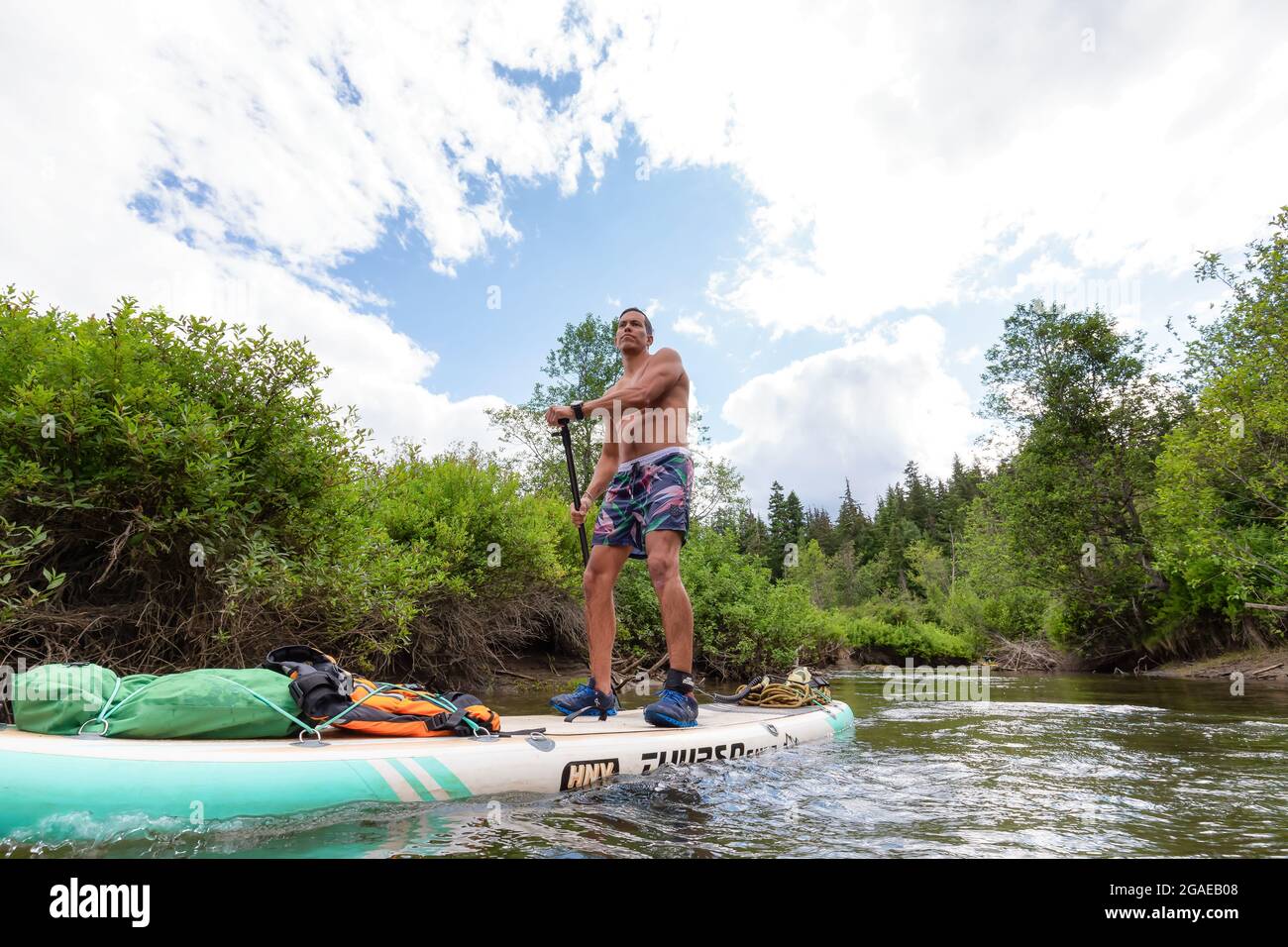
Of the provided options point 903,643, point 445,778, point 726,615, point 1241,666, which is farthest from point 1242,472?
point 445,778

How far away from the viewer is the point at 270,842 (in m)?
2.44

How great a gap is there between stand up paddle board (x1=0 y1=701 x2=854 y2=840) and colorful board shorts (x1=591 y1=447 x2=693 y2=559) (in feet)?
5.08

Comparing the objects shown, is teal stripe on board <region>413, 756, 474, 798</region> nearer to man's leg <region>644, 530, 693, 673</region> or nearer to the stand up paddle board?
the stand up paddle board

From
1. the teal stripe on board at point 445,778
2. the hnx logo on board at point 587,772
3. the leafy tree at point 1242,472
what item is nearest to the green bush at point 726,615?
the leafy tree at point 1242,472

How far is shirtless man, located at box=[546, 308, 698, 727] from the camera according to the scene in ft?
15.4

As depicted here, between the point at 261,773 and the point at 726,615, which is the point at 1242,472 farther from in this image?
the point at 261,773

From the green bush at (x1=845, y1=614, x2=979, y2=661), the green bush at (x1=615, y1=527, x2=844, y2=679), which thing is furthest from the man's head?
the green bush at (x1=845, y1=614, x2=979, y2=661)

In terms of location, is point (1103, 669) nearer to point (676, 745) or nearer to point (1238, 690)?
point (1238, 690)

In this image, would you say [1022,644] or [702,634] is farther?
[1022,644]

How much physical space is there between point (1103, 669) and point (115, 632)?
2615cm

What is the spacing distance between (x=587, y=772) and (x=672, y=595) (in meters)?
1.40

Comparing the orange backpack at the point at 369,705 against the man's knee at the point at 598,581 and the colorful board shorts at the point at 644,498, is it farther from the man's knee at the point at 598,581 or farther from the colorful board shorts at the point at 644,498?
the colorful board shorts at the point at 644,498
